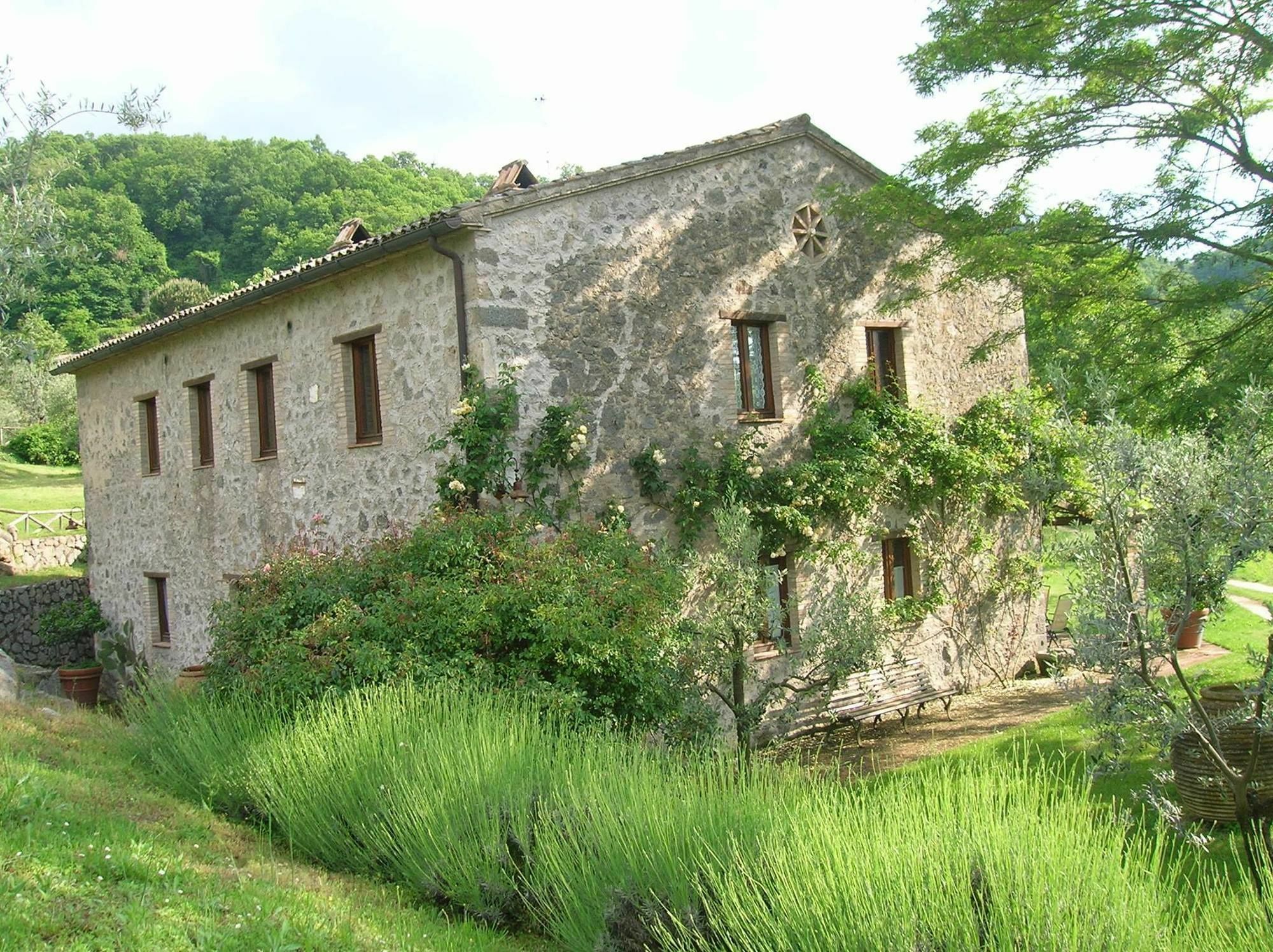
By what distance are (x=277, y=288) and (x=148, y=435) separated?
5943mm

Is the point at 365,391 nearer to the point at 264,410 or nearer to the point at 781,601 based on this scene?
the point at 264,410

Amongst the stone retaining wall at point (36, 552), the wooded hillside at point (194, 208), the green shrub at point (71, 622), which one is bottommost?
the green shrub at point (71, 622)

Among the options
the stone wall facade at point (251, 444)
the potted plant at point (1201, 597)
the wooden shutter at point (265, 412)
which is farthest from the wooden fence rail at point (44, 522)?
the potted plant at point (1201, 597)

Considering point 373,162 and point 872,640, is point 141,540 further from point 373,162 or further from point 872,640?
point 373,162

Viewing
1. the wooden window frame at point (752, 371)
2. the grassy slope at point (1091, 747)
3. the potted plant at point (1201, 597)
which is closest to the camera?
the potted plant at point (1201, 597)

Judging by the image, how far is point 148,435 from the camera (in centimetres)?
1650

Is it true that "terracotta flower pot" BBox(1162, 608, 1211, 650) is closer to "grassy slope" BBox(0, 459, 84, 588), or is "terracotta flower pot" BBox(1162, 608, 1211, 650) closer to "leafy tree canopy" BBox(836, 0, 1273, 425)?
"leafy tree canopy" BBox(836, 0, 1273, 425)

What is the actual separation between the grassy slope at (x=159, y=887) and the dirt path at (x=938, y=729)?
5768 millimetres

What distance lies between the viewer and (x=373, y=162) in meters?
41.4

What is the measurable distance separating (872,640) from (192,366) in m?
10.4

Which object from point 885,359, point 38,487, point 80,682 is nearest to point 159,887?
point 885,359

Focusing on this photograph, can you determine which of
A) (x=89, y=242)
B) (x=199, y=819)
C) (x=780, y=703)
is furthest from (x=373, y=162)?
(x=199, y=819)

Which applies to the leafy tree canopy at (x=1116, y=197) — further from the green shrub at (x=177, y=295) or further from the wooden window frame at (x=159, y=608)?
the green shrub at (x=177, y=295)

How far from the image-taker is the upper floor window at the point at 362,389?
11555 millimetres
